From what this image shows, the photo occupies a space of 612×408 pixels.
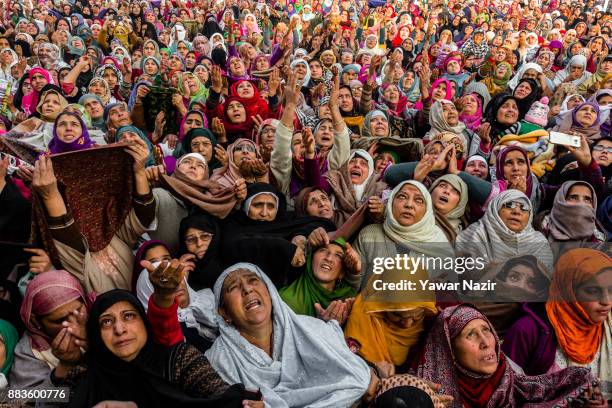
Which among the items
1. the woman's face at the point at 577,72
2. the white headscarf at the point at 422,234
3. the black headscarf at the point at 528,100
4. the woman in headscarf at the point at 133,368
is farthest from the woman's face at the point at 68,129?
the woman's face at the point at 577,72

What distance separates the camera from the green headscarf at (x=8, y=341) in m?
2.01

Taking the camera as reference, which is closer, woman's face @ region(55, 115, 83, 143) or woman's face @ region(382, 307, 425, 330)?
woman's face @ region(382, 307, 425, 330)

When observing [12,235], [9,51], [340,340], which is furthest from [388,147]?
[9,51]

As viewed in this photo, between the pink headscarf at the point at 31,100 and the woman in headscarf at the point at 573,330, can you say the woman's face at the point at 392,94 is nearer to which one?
the woman in headscarf at the point at 573,330

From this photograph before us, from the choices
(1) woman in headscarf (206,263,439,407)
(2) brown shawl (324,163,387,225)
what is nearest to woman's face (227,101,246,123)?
(2) brown shawl (324,163,387,225)

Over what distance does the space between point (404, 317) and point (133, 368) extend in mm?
1305

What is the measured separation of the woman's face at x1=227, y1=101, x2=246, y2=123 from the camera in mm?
4469

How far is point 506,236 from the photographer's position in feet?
9.09

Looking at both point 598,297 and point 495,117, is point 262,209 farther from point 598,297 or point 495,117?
point 495,117

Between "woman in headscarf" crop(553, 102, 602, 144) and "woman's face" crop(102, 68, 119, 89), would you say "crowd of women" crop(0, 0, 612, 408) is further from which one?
"woman's face" crop(102, 68, 119, 89)

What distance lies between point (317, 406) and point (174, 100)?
378 cm

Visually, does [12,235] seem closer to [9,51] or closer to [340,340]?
[340,340]

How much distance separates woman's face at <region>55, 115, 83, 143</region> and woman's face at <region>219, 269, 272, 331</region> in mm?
2048

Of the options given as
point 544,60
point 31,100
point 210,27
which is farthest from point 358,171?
point 210,27
